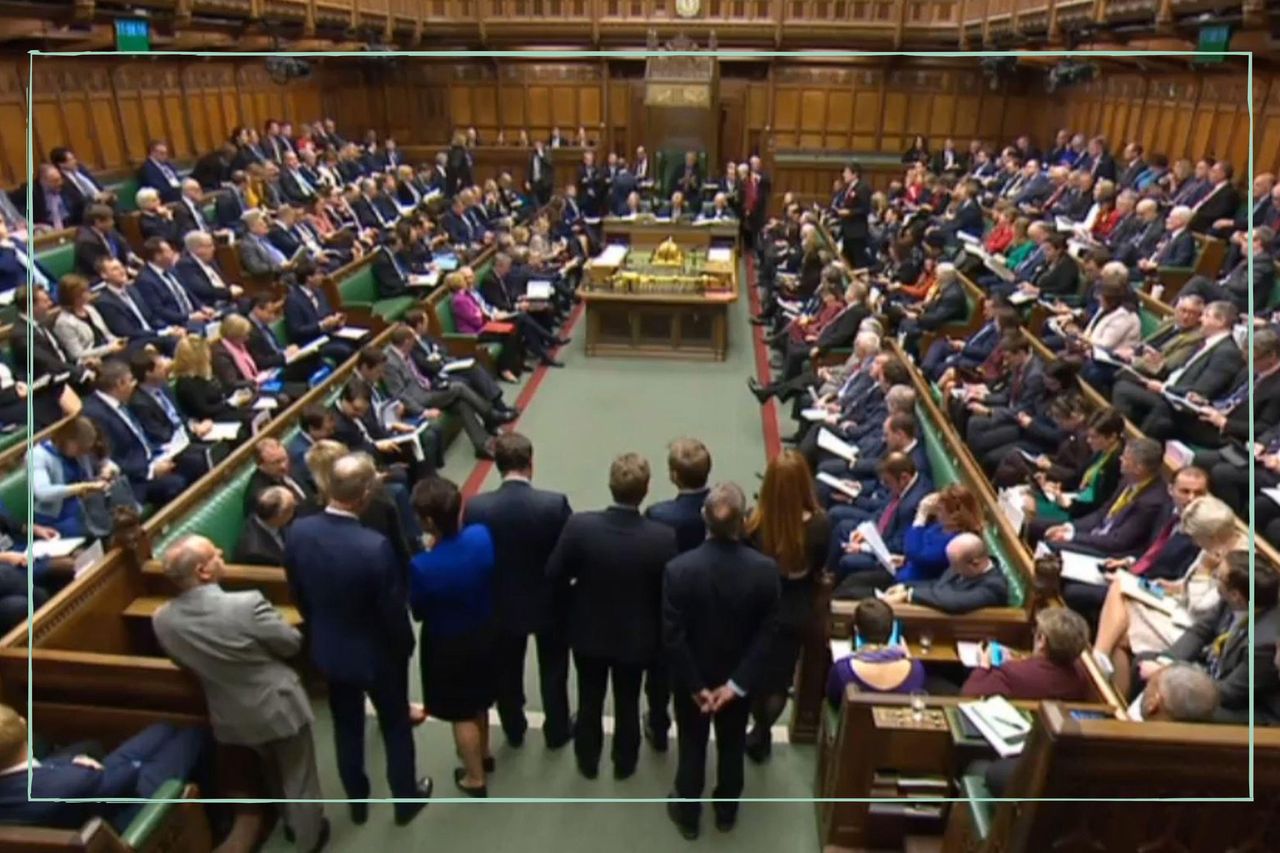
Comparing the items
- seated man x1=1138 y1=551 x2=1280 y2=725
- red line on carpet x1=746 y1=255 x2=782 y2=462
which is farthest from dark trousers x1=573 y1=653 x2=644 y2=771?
red line on carpet x1=746 y1=255 x2=782 y2=462

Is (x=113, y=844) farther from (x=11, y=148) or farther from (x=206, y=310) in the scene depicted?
(x=11, y=148)

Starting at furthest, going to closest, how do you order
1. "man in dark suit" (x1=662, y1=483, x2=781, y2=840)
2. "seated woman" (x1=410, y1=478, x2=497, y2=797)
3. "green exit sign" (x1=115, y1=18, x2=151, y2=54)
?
"green exit sign" (x1=115, y1=18, x2=151, y2=54)
"seated woman" (x1=410, y1=478, x2=497, y2=797)
"man in dark suit" (x1=662, y1=483, x2=781, y2=840)

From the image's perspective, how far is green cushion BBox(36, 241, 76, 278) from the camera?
283 inches

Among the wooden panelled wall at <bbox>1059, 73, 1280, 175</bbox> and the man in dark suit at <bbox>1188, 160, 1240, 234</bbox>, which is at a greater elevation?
the wooden panelled wall at <bbox>1059, 73, 1280, 175</bbox>

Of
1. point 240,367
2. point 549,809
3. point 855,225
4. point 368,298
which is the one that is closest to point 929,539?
point 549,809

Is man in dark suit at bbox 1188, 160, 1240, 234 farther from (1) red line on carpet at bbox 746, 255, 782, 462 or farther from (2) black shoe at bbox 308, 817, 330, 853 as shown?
(2) black shoe at bbox 308, 817, 330, 853

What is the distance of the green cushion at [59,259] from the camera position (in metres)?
7.19

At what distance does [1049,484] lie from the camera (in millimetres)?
4703

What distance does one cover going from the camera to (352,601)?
9.23 feet

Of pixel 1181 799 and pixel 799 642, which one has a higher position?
pixel 1181 799

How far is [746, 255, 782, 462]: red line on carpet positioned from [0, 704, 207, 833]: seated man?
4617 mm

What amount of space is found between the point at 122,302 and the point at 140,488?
88.1 inches

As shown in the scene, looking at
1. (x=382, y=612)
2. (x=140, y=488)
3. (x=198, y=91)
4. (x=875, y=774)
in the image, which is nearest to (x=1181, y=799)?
(x=875, y=774)

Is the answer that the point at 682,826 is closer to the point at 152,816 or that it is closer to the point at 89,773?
the point at 152,816
